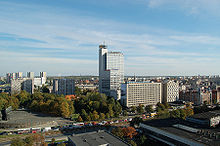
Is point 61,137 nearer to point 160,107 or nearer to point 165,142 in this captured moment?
point 165,142

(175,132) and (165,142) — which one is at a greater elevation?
(175,132)

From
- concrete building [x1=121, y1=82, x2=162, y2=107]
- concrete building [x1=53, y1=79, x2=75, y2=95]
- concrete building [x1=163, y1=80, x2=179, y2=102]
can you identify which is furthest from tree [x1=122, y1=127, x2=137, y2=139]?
concrete building [x1=53, y1=79, x2=75, y2=95]

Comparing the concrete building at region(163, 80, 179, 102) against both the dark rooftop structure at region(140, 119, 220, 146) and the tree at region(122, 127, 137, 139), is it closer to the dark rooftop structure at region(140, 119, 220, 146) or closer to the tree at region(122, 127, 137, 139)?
the dark rooftop structure at region(140, 119, 220, 146)

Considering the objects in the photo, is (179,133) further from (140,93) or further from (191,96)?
(191,96)

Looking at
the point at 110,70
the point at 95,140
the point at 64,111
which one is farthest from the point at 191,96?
the point at 95,140

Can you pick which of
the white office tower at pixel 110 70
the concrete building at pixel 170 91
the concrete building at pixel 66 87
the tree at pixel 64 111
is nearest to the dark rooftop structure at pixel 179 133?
the tree at pixel 64 111

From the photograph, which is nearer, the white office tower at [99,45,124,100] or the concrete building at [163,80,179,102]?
the concrete building at [163,80,179,102]

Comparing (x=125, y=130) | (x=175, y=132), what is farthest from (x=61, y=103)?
(x=175, y=132)
